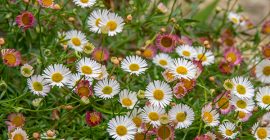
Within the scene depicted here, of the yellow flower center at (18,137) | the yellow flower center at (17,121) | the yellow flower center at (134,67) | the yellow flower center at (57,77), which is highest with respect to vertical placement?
the yellow flower center at (134,67)

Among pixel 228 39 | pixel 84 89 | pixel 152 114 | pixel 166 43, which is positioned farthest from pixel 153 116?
pixel 228 39

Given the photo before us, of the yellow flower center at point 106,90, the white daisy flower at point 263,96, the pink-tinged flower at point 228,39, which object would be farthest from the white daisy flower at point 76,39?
the pink-tinged flower at point 228,39

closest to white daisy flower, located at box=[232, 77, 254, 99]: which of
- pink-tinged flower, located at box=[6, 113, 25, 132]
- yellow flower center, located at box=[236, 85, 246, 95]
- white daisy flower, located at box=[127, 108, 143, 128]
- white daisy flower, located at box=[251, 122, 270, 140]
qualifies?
yellow flower center, located at box=[236, 85, 246, 95]

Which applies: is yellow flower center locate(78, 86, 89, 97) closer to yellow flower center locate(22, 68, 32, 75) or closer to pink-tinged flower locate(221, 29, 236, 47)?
yellow flower center locate(22, 68, 32, 75)

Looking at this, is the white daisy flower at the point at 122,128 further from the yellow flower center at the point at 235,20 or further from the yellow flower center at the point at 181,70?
the yellow flower center at the point at 235,20

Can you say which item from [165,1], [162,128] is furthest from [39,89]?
[165,1]

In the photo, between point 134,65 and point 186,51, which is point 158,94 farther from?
point 186,51

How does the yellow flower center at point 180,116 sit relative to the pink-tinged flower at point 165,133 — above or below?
above
